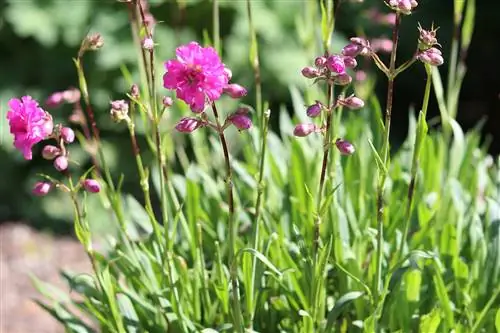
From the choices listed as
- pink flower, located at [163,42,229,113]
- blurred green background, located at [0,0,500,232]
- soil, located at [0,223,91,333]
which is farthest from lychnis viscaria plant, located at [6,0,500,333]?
blurred green background, located at [0,0,500,232]

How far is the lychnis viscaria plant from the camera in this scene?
160cm

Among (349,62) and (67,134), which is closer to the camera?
(349,62)

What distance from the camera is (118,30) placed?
15.1 ft

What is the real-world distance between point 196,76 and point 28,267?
122 inches

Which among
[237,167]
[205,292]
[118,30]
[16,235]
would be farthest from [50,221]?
[205,292]

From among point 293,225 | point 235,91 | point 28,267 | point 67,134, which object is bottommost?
point 28,267

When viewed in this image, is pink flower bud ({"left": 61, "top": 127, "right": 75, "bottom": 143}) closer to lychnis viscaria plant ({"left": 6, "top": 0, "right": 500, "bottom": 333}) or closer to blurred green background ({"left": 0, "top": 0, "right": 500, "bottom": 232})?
lychnis viscaria plant ({"left": 6, "top": 0, "right": 500, "bottom": 333})

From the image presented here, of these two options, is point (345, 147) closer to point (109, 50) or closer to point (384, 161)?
point (384, 161)

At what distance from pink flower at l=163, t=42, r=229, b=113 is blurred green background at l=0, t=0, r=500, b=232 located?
2934mm

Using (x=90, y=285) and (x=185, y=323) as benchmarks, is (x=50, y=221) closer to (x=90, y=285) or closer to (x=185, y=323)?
(x=90, y=285)

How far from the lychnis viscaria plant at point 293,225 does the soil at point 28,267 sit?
1.61m

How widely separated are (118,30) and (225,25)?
1.92 ft

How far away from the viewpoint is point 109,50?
4500 millimetres

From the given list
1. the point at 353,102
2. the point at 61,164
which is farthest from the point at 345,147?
the point at 61,164
